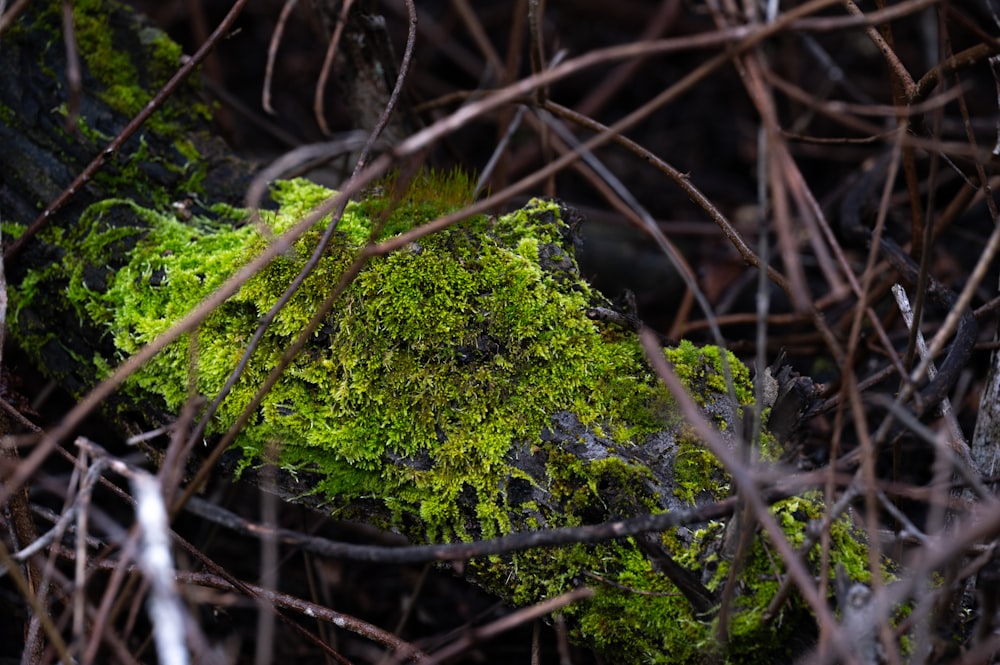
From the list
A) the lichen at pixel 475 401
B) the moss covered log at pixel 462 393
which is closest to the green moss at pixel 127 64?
the moss covered log at pixel 462 393

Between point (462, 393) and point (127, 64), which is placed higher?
point (127, 64)

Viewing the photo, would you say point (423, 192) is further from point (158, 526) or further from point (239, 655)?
point (239, 655)

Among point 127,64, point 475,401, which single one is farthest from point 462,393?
point 127,64

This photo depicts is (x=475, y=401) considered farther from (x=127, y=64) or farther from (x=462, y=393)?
(x=127, y=64)

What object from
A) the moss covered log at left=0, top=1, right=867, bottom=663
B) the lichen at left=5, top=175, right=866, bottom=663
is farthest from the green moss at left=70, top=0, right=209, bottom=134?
the lichen at left=5, top=175, right=866, bottom=663

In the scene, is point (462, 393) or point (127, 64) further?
point (127, 64)

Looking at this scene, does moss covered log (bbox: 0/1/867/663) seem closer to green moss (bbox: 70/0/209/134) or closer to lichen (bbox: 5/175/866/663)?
lichen (bbox: 5/175/866/663)

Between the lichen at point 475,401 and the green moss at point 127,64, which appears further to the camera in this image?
the green moss at point 127,64

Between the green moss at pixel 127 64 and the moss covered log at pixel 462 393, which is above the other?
the green moss at pixel 127 64

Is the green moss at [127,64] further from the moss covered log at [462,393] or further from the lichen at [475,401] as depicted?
the lichen at [475,401]
